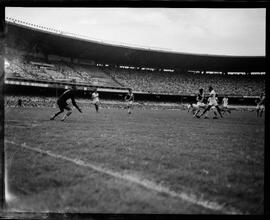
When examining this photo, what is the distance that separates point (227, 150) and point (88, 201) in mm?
3879

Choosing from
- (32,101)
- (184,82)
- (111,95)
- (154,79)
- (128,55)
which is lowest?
(32,101)

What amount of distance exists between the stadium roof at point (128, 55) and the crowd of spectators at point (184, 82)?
4.37 feet

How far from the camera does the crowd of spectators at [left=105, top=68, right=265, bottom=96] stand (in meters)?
40.7

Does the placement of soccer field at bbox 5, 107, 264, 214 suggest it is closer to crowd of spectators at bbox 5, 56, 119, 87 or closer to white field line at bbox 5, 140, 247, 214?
white field line at bbox 5, 140, 247, 214

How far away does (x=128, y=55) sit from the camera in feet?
130

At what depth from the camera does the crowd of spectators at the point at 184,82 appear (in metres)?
40.7

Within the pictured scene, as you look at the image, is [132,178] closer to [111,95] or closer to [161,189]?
[161,189]

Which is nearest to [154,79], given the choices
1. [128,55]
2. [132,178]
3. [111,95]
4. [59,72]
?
[128,55]

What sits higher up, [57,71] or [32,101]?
[57,71]

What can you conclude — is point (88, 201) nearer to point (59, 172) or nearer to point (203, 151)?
point (59, 172)

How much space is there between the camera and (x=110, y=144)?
6.16 m

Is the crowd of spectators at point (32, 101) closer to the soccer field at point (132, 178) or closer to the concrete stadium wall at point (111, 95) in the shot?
the concrete stadium wall at point (111, 95)

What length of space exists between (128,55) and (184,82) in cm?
1109

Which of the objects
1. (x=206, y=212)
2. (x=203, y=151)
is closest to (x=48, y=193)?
(x=206, y=212)
